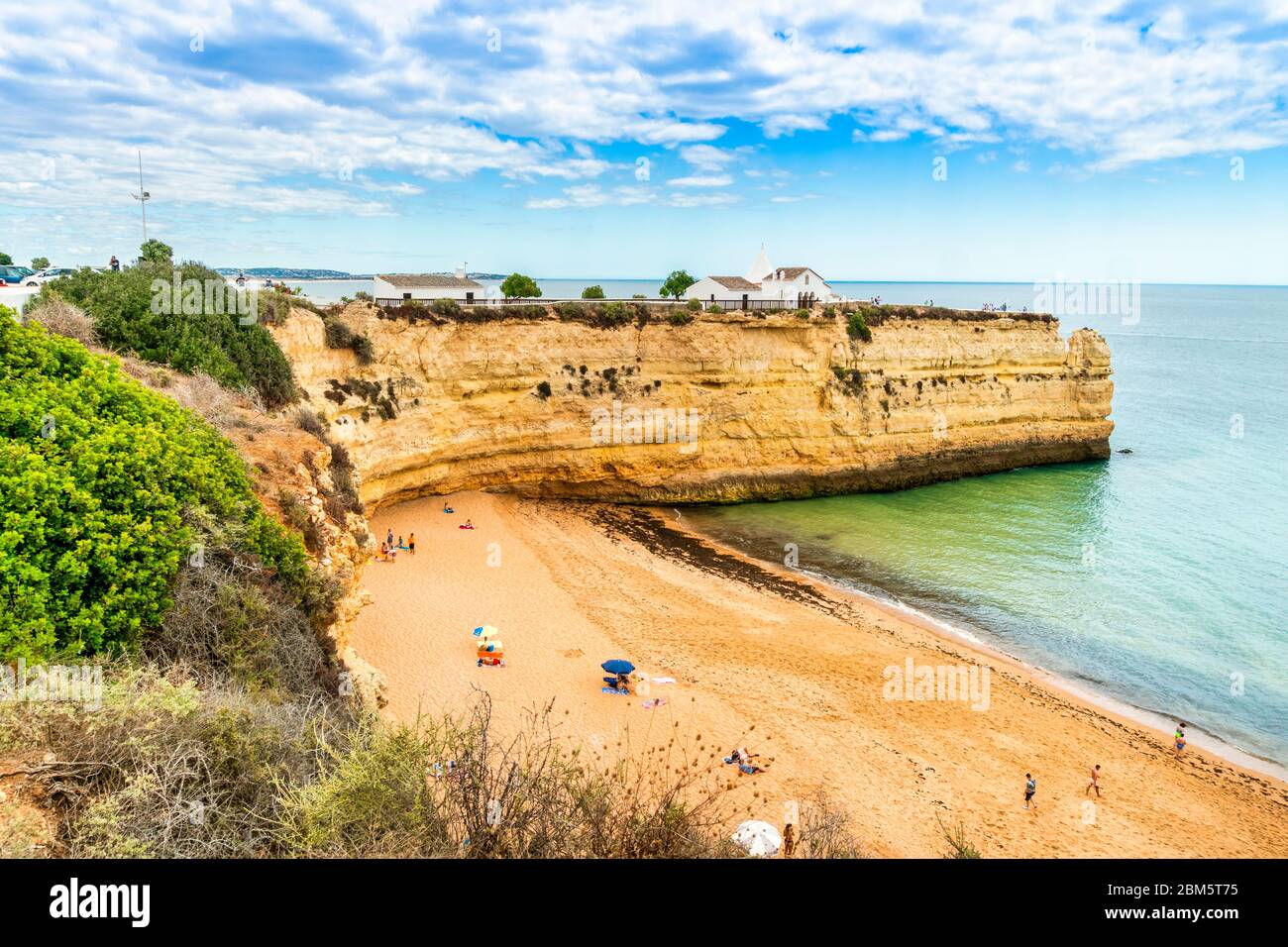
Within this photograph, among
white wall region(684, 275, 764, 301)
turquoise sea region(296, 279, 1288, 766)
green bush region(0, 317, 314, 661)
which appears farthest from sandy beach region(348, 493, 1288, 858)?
white wall region(684, 275, 764, 301)

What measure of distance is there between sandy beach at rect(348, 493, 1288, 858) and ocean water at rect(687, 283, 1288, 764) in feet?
7.86

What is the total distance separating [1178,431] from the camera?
52469mm

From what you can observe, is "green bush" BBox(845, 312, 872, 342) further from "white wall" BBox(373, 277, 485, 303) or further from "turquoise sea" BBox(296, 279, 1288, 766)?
"white wall" BBox(373, 277, 485, 303)

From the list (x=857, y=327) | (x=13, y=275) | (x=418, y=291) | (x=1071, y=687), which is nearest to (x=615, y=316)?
(x=418, y=291)

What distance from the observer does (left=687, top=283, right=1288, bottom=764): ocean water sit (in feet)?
67.9

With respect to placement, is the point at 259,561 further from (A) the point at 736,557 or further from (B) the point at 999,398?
(B) the point at 999,398

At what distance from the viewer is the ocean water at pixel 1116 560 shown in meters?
20.7

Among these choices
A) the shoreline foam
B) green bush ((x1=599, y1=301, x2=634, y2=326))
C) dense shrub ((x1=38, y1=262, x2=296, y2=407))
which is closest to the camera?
the shoreline foam

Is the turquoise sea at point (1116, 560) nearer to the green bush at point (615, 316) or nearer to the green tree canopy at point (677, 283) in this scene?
the green bush at point (615, 316)

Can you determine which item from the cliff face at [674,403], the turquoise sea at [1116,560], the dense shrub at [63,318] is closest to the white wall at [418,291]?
the turquoise sea at [1116,560]

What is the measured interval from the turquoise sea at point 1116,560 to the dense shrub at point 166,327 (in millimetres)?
17184

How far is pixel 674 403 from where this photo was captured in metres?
35.9

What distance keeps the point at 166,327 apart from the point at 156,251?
9241 millimetres
